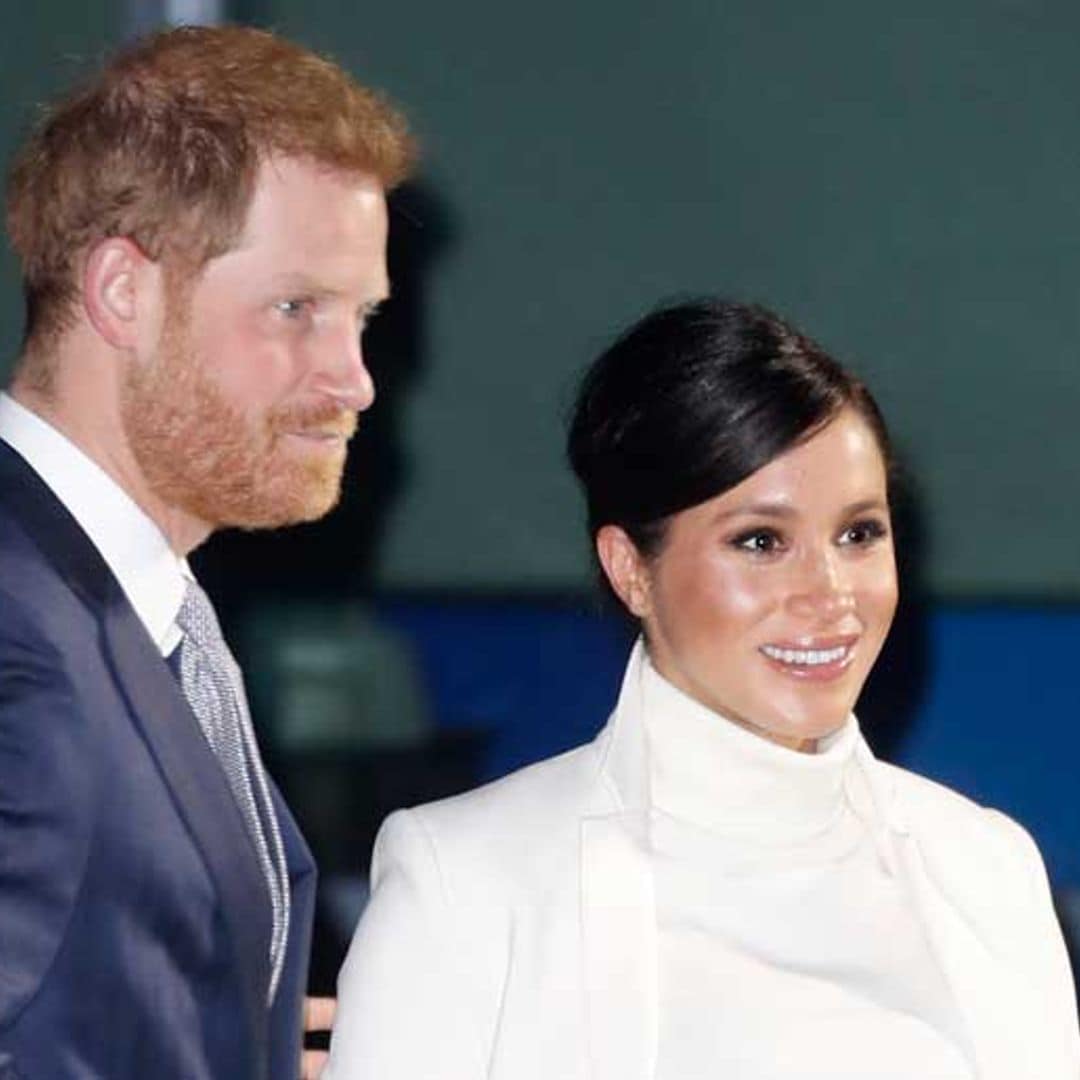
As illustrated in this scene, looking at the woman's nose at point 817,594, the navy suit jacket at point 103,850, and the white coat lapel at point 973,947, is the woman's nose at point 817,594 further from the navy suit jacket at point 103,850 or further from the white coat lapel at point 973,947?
the navy suit jacket at point 103,850

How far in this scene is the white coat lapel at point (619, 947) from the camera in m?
2.06

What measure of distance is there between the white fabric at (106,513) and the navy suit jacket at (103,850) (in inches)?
Result: 0.5

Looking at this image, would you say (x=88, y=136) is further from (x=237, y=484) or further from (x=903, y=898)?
(x=903, y=898)

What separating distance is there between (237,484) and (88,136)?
0.86ft

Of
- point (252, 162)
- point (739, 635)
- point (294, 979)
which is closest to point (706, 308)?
point (739, 635)

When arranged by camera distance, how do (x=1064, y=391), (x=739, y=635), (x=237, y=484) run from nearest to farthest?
(x=237, y=484)
(x=739, y=635)
(x=1064, y=391)

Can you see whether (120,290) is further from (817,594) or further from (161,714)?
(817,594)

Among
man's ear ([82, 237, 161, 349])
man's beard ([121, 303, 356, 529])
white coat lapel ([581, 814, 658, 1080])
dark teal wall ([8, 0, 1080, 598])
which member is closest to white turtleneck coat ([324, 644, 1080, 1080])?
white coat lapel ([581, 814, 658, 1080])

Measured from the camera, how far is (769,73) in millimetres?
3262

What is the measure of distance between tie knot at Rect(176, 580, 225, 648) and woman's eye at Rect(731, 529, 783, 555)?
16.5 inches

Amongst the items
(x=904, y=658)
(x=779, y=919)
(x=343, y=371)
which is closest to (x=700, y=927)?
(x=779, y=919)

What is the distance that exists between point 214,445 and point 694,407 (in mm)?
433

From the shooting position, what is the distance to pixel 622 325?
328 cm

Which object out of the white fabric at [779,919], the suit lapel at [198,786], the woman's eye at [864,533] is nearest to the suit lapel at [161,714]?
the suit lapel at [198,786]
